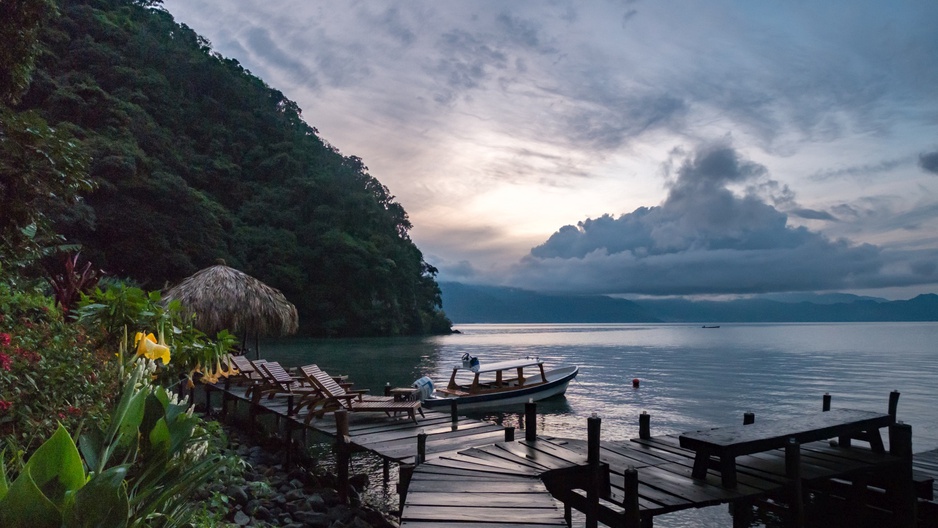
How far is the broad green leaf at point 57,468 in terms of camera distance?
1.55 m

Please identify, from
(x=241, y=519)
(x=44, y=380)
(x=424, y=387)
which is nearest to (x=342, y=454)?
(x=241, y=519)

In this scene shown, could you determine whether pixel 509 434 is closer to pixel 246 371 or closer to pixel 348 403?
pixel 348 403

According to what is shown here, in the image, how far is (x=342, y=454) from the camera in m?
10.5

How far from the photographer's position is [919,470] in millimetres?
9141

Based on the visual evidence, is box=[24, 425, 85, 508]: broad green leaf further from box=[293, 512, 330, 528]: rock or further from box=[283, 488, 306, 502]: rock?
box=[283, 488, 306, 502]: rock

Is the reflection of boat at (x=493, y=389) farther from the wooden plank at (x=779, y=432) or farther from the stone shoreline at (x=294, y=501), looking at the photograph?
the wooden plank at (x=779, y=432)

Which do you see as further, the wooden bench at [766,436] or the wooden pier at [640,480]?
the wooden bench at [766,436]

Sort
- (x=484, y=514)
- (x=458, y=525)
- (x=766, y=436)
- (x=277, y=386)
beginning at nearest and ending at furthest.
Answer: (x=458, y=525), (x=484, y=514), (x=766, y=436), (x=277, y=386)

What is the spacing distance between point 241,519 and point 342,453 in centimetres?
277

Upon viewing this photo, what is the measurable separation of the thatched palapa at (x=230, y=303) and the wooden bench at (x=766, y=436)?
608 inches

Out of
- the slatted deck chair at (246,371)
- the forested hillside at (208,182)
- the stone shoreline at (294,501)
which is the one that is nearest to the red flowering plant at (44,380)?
the stone shoreline at (294,501)

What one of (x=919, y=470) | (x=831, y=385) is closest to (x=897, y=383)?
(x=831, y=385)

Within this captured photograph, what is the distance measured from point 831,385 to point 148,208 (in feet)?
146

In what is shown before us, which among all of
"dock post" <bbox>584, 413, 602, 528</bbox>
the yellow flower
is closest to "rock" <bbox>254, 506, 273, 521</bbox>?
"dock post" <bbox>584, 413, 602, 528</bbox>
